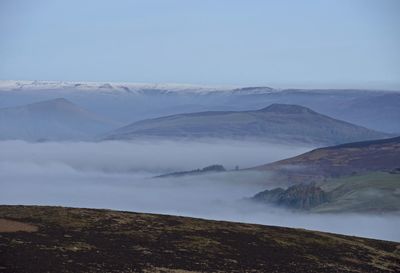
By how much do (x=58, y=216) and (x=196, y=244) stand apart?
20.1 metres

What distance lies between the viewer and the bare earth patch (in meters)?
74.1

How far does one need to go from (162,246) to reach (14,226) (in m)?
17.5

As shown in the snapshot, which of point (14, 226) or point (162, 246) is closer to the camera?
point (162, 246)

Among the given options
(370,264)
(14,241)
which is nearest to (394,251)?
(370,264)

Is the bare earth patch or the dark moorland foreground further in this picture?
the bare earth patch

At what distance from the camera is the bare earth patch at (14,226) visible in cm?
7406

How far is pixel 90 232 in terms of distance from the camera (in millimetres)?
78250

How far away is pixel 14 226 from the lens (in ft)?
250

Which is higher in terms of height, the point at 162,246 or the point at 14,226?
the point at 14,226

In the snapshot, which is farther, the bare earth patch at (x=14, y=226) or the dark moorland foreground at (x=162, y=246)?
the bare earth patch at (x=14, y=226)

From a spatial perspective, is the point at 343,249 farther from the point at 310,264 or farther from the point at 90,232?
the point at 90,232

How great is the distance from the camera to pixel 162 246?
246 ft

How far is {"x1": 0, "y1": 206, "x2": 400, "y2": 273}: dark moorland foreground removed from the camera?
63.9 meters

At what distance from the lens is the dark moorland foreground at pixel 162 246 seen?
63.9 m
